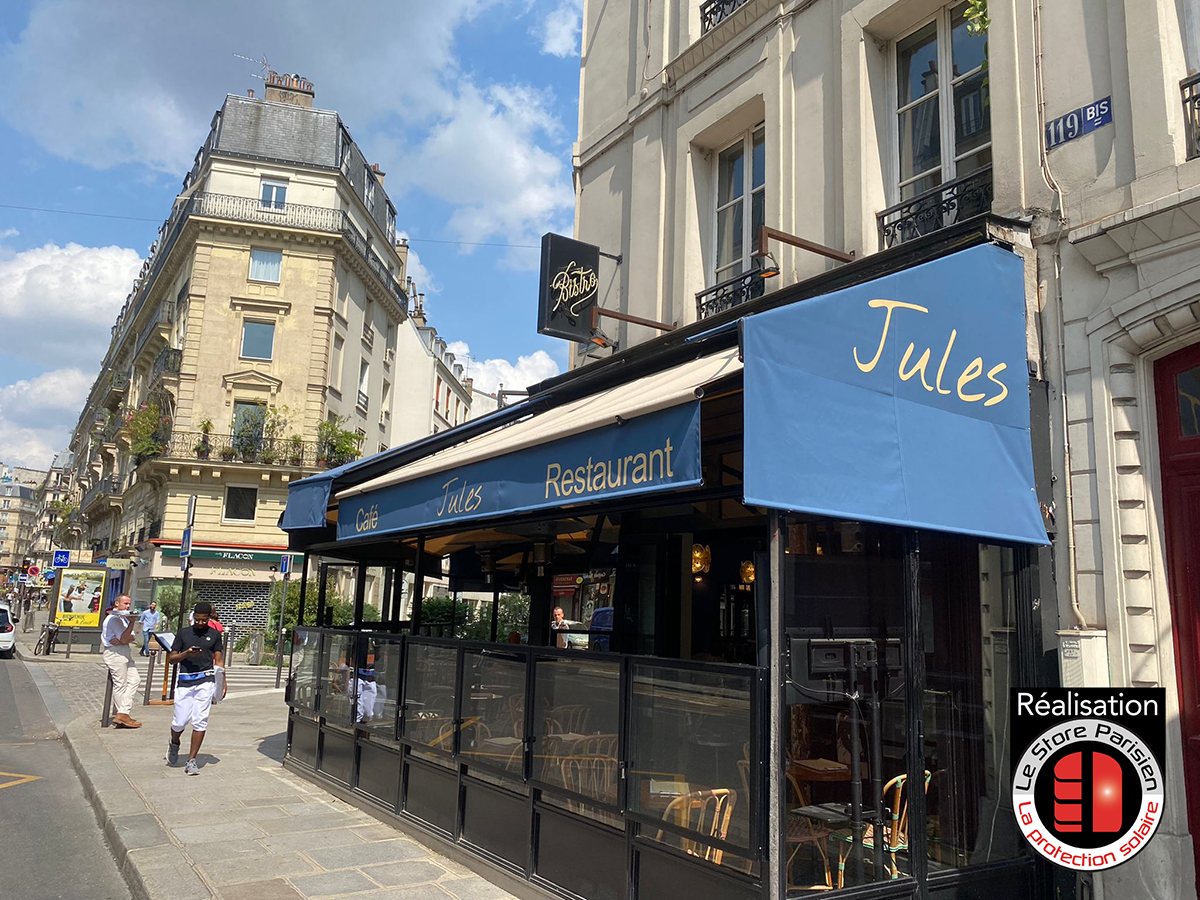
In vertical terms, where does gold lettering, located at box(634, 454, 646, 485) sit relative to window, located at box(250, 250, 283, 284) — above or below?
below

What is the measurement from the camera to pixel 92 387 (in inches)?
2734

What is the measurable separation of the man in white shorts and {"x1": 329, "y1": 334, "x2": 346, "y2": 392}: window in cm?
2723

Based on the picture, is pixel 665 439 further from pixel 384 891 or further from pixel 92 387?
pixel 92 387

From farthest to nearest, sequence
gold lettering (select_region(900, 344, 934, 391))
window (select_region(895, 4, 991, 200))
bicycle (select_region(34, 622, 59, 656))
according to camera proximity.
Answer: bicycle (select_region(34, 622, 59, 656)) → window (select_region(895, 4, 991, 200)) → gold lettering (select_region(900, 344, 934, 391))

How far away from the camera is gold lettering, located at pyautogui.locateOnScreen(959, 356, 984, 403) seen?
16.0 ft

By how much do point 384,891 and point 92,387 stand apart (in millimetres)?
74414

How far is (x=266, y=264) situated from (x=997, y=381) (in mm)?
34805

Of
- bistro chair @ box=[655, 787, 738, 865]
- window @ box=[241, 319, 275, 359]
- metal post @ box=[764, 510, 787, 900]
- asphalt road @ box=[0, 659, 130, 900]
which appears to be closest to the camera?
metal post @ box=[764, 510, 787, 900]

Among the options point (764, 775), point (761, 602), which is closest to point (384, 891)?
point (764, 775)

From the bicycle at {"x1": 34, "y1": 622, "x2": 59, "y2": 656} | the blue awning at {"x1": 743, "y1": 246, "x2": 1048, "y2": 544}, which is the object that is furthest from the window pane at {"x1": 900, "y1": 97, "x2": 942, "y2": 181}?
the bicycle at {"x1": 34, "y1": 622, "x2": 59, "y2": 656}

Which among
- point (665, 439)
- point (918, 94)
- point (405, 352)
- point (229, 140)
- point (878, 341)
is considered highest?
point (229, 140)

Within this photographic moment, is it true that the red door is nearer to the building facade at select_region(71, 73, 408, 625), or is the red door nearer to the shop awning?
the shop awning

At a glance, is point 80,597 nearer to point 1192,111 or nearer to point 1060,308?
point 1060,308

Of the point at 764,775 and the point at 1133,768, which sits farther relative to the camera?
the point at 764,775
